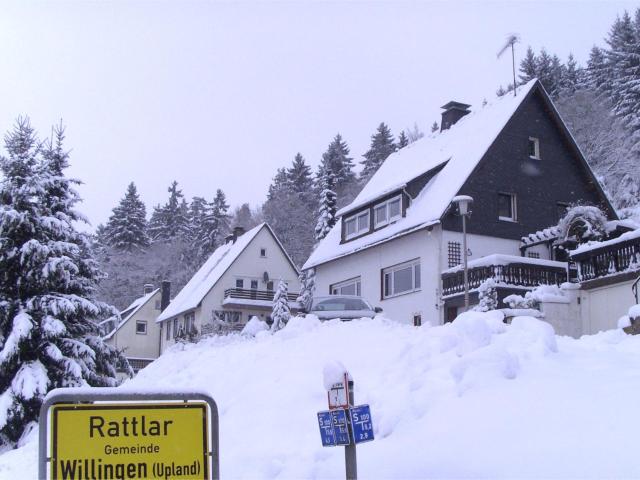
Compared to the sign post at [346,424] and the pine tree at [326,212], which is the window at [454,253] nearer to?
the sign post at [346,424]

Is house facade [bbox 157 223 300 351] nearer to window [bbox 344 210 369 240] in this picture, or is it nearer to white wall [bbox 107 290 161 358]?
white wall [bbox 107 290 161 358]

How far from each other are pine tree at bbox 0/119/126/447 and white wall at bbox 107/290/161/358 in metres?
41.3

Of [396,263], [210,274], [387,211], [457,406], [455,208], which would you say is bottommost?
[457,406]

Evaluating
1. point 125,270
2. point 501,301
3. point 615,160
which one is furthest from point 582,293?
point 125,270

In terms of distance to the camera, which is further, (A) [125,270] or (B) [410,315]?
(A) [125,270]

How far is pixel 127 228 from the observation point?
88.0 m

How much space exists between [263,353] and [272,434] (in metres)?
5.23

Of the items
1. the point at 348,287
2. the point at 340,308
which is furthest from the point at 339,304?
the point at 348,287

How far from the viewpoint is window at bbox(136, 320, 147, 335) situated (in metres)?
64.7

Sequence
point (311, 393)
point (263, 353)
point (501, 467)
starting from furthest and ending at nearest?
point (263, 353), point (311, 393), point (501, 467)

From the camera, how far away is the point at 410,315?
28812 millimetres

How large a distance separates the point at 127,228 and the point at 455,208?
6624 centimetres

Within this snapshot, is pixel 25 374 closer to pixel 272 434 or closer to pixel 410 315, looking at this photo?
pixel 272 434

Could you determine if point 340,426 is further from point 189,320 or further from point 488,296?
point 189,320
